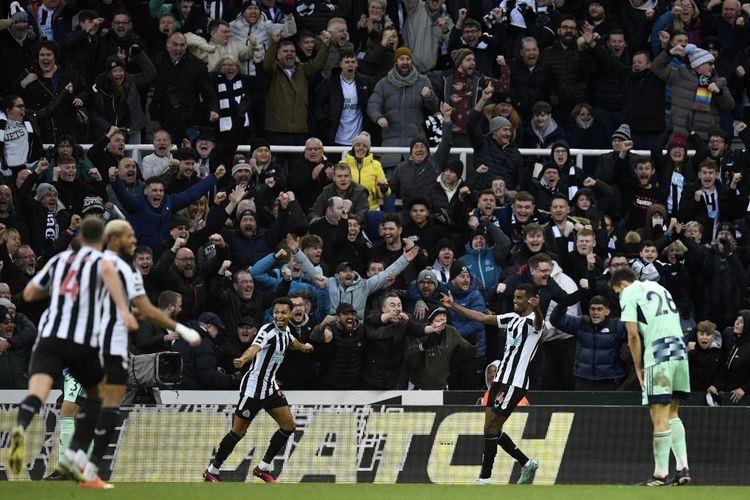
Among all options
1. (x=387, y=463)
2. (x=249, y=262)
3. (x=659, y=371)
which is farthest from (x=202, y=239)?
(x=659, y=371)

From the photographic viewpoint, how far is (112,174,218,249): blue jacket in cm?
2016

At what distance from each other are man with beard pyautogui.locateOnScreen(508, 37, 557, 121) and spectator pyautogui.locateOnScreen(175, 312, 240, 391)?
22.8 ft

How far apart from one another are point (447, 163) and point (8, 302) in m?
6.59

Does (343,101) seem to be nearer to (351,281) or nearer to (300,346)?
(351,281)

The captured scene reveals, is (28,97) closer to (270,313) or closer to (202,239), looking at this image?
(202,239)

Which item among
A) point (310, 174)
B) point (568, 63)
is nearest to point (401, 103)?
point (310, 174)

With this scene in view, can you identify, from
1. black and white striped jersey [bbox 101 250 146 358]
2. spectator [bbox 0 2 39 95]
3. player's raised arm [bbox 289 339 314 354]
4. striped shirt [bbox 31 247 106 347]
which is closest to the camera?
striped shirt [bbox 31 247 106 347]

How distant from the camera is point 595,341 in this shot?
19203 millimetres

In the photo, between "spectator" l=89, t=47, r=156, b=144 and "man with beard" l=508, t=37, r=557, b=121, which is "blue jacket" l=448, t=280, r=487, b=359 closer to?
"man with beard" l=508, t=37, r=557, b=121

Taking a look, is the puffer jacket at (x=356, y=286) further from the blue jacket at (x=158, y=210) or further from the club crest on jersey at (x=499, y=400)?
the club crest on jersey at (x=499, y=400)

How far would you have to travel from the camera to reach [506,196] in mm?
21359

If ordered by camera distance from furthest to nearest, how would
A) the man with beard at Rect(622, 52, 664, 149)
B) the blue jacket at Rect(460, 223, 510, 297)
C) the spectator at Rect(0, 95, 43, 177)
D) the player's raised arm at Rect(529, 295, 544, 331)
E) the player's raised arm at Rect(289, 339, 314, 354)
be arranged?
the man with beard at Rect(622, 52, 664, 149) → the spectator at Rect(0, 95, 43, 177) → the blue jacket at Rect(460, 223, 510, 297) → the player's raised arm at Rect(289, 339, 314, 354) → the player's raised arm at Rect(529, 295, 544, 331)

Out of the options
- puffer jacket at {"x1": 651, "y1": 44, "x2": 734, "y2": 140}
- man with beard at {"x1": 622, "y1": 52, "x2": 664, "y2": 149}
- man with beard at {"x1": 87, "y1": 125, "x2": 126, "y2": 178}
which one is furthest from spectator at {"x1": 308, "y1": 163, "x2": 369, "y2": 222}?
puffer jacket at {"x1": 651, "y1": 44, "x2": 734, "y2": 140}

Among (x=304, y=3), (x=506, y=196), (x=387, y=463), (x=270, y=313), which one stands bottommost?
(x=387, y=463)
